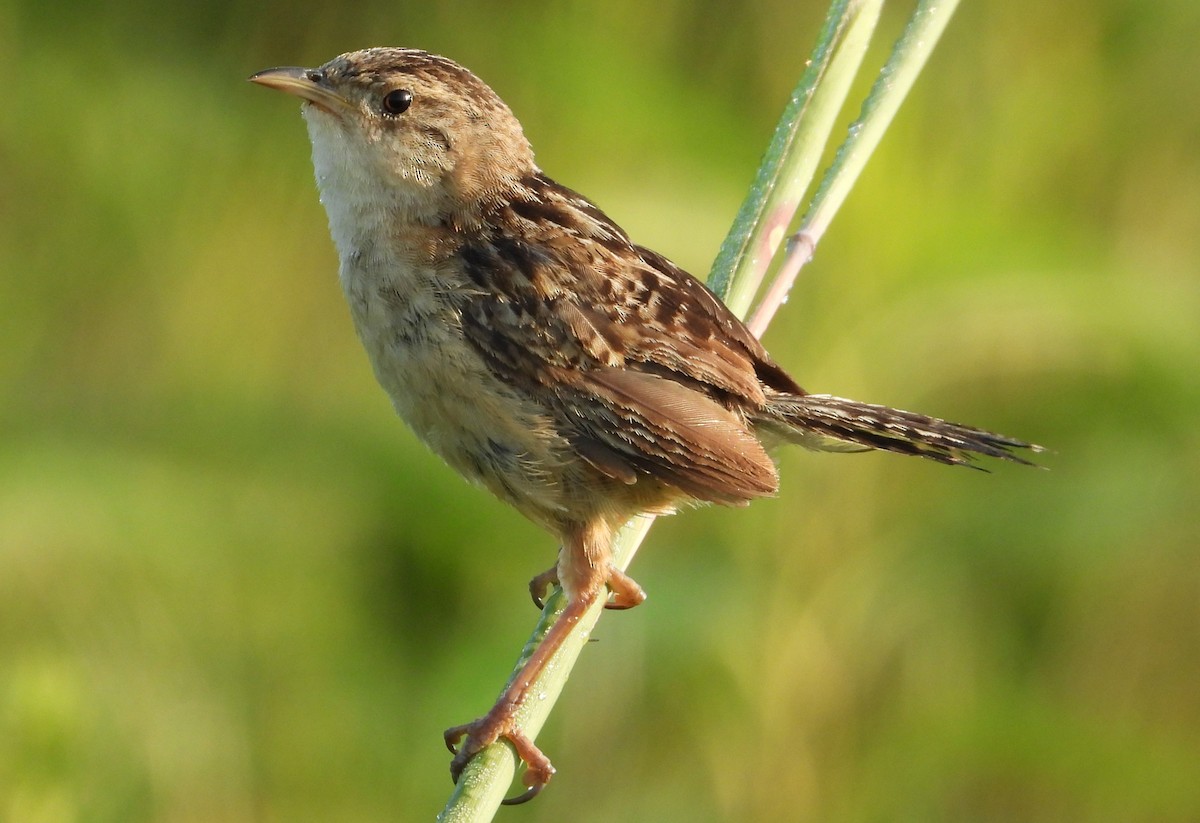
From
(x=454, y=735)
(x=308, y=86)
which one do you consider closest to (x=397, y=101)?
(x=308, y=86)

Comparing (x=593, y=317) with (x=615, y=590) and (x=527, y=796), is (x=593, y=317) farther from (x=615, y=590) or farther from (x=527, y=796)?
(x=527, y=796)

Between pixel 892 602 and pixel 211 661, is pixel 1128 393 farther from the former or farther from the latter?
pixel 211 661

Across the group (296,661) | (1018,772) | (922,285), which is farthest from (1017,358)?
(296,661)

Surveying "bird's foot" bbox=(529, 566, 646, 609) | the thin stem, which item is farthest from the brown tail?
"bird's foot" bbox=(529, 566, 646, 609)

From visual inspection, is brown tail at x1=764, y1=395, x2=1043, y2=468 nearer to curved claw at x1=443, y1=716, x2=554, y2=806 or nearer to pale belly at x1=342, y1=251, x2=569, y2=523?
pale belly at x1=342, y1=251, x2=569, y2=523

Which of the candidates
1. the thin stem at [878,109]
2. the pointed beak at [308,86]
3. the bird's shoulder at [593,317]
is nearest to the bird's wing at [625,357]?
the bird's shoulder at [593,317]

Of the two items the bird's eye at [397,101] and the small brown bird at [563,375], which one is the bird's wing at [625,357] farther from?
the bird's eye at [397,101]

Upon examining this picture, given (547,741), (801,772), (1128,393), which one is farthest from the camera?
(1128,393)
